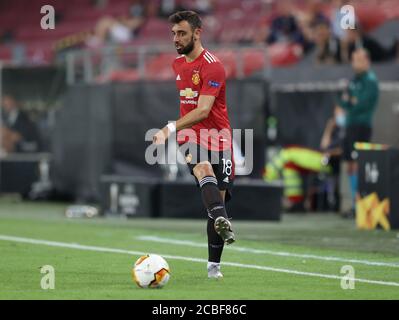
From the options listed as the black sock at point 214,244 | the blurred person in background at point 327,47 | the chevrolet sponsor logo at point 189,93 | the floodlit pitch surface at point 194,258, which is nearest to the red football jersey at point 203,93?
the chevrolet sponsor logo at point 189,93

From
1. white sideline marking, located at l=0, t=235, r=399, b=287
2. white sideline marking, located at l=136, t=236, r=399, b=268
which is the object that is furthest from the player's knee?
white sideline marking, located at l=136, t=236, r=399, b=268

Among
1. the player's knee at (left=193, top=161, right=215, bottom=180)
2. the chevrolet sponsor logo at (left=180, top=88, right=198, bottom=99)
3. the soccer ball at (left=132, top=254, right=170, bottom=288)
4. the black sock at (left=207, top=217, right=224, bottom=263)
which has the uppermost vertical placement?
the chevrolet sponsor logo at (left=180, top=88, right=198, bottom=99)

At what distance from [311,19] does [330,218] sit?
6.47 m

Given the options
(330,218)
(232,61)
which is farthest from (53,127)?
(330,218)

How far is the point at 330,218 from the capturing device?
19.2 metres

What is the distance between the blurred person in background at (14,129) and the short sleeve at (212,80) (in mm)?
15125

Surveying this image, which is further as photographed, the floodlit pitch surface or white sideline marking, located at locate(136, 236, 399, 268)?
white sideline marking, located at locate(136, 236, 399, 268)

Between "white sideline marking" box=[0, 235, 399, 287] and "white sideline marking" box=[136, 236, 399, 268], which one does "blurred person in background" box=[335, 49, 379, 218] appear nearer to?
"white sideline marking" box=[136, 236, 399, 268]

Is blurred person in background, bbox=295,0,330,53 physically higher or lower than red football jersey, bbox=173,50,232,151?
higher

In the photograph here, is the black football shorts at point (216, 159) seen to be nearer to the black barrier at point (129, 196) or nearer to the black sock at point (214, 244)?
the black sock at point (214, 244)

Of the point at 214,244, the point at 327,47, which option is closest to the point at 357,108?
the point at 327,47

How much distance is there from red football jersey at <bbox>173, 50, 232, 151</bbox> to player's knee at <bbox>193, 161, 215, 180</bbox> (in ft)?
0.58

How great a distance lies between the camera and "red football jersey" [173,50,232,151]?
1053 centimetres

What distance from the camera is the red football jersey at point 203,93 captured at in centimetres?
1053
